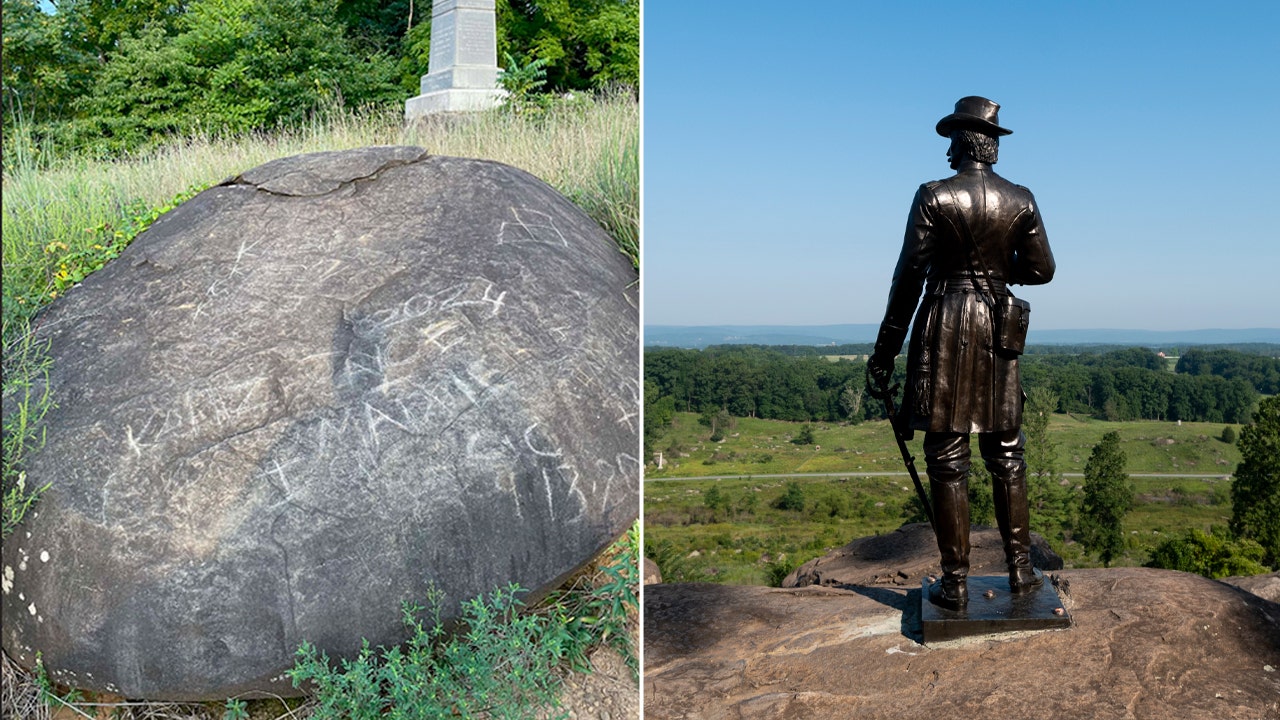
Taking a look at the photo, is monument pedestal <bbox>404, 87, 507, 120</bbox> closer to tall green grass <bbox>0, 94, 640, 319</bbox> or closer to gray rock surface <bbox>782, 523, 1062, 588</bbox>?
tall green grass <bbox>0, 94, 640, 319</bbox>

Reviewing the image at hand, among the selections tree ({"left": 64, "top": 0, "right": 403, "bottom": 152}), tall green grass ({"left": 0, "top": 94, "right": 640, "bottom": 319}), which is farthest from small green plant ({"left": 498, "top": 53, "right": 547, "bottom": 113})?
tree ({"left": 64, "top": 0, "right": 403, "bottom": 152})

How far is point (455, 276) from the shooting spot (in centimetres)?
383

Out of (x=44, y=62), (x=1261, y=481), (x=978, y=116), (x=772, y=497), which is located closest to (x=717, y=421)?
(x=772, y=497)

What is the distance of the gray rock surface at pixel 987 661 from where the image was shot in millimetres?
3344

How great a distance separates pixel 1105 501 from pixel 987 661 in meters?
10.7

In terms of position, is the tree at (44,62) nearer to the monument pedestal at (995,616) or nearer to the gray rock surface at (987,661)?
the gray rock surface at (987,661)

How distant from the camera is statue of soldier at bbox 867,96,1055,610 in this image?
3865 mm

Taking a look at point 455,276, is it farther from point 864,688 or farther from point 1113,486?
point 1113,486

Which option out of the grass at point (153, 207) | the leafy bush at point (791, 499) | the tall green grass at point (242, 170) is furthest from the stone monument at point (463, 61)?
the leafy bush at point (791, 499)

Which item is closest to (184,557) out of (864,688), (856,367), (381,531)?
(381,531)

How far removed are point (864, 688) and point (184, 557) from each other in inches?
96.5

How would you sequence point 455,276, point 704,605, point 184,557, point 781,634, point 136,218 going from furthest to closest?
point 136,218
point 704,605
point 781,634
point 455,276
point 184,557

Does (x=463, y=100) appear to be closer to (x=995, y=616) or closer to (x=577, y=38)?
(x=577, y=38)

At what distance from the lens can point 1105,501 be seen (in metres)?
13.1
